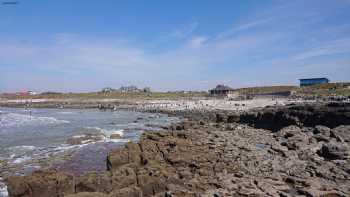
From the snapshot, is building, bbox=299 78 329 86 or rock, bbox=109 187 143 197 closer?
rock, bbox=109 187 143 197

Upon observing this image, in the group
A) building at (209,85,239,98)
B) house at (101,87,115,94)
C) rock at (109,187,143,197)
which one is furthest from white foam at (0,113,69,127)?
house at (101,87,115,94)

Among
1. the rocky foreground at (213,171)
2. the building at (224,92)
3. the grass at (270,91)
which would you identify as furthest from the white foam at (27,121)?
the building at (224,92)

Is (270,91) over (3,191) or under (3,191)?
over

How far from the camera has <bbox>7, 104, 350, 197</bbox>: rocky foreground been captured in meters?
11.2

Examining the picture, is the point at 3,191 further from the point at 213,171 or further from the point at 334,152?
the point at 334,152

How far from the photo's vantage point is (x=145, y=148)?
17.2 m

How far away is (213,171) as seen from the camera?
1437cm

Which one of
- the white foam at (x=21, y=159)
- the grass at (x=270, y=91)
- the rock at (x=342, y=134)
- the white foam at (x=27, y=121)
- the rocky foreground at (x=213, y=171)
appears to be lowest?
the white foam at (x=27, y=121)

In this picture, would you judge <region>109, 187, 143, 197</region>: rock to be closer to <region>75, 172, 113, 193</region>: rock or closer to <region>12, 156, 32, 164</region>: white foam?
<region>75, 172, 113, 193</region>: rock

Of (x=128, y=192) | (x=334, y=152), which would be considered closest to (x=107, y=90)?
(x=334, y=152)

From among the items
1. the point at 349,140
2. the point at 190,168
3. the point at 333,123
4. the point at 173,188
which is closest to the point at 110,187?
the point at 173,188

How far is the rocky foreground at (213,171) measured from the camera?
11250 millimetres

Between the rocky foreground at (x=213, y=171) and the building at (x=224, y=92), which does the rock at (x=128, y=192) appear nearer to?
the rocky foreground at (x=213, y=171)

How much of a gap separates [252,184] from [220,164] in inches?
132
